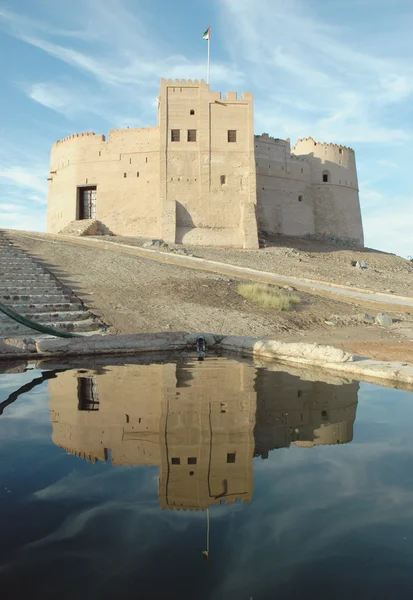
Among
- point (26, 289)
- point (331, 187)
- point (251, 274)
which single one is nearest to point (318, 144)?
point (331, 187)

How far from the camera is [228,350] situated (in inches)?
→ 362

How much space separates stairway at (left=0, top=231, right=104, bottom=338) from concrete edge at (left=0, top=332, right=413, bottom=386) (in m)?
1.85

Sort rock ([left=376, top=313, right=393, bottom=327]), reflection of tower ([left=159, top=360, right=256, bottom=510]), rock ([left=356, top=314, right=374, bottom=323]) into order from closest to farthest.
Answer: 1. reflection of tower ([left=159, top=360, right=256, bottom=510])
2. rock ([left=376, top=313, right=393, bottom=327])
3. rock ([left=356, top=314, right=374, bottom=323])

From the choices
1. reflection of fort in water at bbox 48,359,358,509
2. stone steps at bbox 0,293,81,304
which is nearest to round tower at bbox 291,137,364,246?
stone steps at bbox 0,293,81,304

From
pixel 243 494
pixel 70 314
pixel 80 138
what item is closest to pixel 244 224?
pixel 80 138

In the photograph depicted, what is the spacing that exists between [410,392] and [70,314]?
7625 millimetres

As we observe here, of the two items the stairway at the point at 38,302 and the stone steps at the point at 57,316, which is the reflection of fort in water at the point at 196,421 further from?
the stone steps at the point at 57,316

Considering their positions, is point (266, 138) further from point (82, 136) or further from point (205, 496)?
point (205, 496)

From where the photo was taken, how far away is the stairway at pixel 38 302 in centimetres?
1052

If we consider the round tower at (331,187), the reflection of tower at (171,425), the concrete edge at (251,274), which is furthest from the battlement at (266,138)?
the reflection of tower at (171,425)

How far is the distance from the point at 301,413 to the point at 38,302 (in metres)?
8.85

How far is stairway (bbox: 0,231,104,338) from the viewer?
10516 millimetres

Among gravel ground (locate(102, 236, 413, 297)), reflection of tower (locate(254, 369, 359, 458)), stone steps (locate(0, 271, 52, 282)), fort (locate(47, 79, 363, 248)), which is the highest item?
fort (locate(47, 79, 363, 248))

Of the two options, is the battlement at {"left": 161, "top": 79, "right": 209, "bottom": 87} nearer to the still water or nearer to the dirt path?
the dirt path
